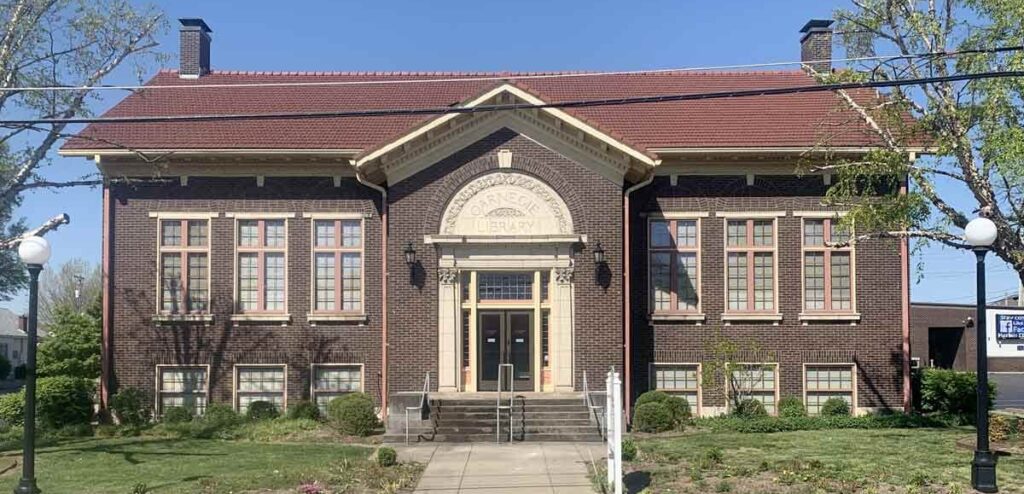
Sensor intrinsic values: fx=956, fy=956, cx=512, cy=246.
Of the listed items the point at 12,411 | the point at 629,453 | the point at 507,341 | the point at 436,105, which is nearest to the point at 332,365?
the point at 507,341

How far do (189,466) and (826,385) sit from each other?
14.2 meters

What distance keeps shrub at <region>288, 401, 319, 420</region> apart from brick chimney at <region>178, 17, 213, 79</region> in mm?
10477

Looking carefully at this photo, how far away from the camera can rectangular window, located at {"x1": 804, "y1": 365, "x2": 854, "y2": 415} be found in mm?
22094

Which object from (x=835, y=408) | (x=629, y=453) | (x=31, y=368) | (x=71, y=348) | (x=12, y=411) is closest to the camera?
(x=31, y=368)

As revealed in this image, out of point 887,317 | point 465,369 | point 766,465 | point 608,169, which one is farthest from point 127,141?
point 887,317

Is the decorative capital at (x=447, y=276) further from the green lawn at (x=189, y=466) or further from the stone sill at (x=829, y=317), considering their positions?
the stone sill at (x=829, y=317)

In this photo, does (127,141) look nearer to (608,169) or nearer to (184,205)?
(184,205)

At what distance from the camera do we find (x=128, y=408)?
2119 cm

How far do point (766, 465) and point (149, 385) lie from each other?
46.9 feet

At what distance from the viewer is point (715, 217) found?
2208cm

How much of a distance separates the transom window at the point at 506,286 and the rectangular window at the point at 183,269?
Answer: 21.2ft

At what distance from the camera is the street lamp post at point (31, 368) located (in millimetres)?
12406

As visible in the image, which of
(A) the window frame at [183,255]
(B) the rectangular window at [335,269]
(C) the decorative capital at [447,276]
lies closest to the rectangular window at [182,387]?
(A) the window frame at [183,255]

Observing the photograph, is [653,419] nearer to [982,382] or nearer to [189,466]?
[982,382]
